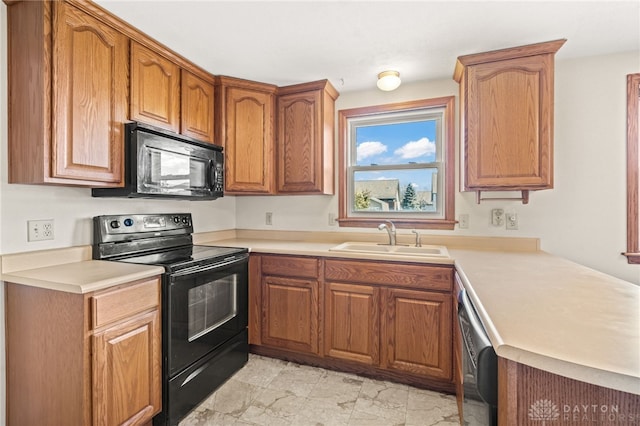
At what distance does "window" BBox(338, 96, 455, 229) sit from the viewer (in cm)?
251

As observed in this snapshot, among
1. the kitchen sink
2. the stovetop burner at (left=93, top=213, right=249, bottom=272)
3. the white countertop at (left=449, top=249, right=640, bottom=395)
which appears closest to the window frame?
the white countertop at (left=449, top=249, right=640, bottom=395)

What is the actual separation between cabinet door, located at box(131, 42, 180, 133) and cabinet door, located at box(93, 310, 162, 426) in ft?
3.95

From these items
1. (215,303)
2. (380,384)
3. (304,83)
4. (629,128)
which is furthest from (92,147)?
(629,128)

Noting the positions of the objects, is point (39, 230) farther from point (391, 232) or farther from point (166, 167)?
point (391, 232)

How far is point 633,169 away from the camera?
2037mm

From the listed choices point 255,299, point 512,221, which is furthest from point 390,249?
point 255,299

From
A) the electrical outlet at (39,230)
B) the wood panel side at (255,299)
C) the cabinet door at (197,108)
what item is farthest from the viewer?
the wood panel side at (255,299)

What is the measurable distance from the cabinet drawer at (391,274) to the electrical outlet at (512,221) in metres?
0.76

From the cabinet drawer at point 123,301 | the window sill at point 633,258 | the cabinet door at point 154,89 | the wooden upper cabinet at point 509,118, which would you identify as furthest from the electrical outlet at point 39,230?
the window sill at point 633,258

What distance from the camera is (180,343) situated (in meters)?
1.71

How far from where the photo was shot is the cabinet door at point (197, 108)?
2211 mm

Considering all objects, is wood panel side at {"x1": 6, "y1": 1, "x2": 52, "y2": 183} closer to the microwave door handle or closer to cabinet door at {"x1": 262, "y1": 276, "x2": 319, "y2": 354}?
the microwave door handle

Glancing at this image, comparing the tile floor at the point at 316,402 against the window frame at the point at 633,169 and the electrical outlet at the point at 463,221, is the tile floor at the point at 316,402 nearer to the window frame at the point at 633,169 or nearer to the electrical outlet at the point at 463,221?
the electrical outlet at the point at 463,221

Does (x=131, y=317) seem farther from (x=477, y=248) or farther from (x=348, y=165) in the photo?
(x=477, y=248)
